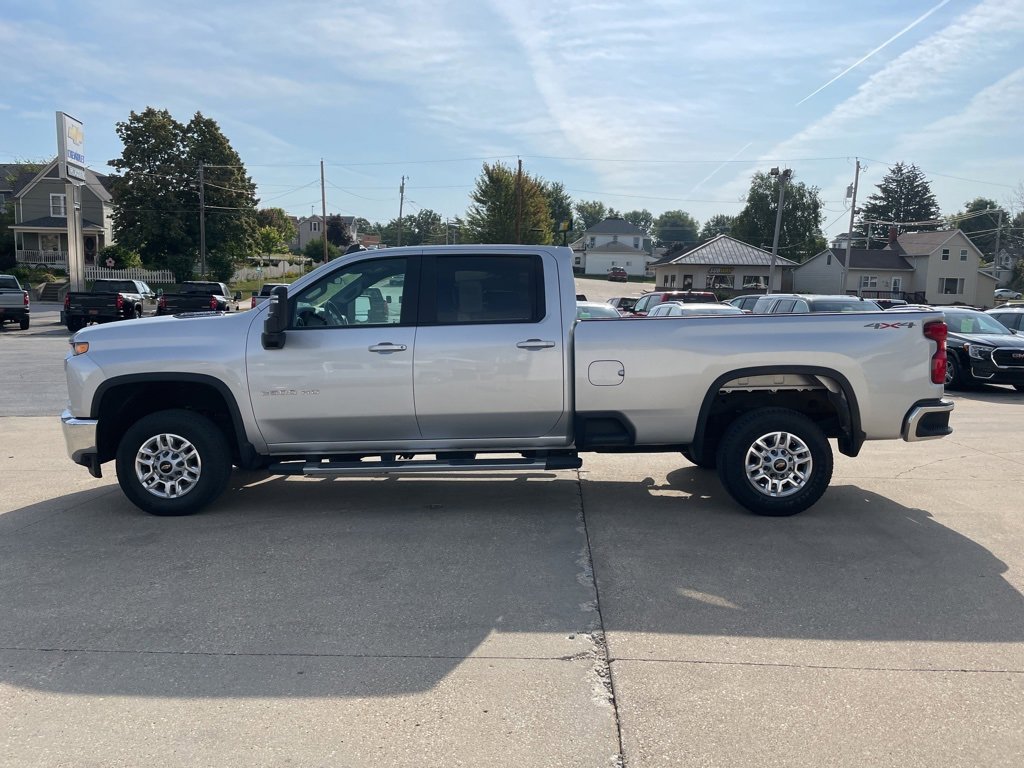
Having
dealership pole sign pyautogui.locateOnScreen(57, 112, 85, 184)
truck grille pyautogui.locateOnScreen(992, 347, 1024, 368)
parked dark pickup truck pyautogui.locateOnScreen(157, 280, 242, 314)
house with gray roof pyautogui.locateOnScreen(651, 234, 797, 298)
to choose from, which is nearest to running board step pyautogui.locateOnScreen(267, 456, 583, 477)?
truck grille pyautogui.locateOnScreen(992, 347, 1024, 368)

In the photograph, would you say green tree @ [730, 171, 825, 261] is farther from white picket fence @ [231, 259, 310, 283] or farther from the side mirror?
the side mirror

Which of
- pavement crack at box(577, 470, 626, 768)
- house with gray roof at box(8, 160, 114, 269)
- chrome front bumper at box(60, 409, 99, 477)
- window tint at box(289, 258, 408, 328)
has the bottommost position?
pavement crack at box(577, 470, 626, 768)

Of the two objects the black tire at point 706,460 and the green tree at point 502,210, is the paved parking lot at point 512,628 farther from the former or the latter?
the green tree at point 502,210

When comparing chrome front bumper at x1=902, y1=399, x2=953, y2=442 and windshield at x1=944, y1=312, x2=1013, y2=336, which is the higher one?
windshield at x1=944, y1=312, x2=1013, y2=336

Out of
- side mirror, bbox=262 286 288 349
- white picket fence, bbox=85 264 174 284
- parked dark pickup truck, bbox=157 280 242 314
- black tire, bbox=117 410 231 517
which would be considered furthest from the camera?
white picket fence, bbox=85 264 174 284

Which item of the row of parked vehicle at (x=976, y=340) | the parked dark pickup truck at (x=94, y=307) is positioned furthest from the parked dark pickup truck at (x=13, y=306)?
the row of parked vehicle at (x=976, y=340)

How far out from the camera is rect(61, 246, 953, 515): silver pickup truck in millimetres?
6164

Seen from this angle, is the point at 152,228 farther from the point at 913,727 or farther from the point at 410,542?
the point at 913,727

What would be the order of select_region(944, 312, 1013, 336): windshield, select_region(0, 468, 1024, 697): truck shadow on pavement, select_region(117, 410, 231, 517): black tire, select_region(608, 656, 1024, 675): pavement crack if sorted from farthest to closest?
1. select_region(944, 312, 1013, 336): windshield
2. select_region(117, 410, 231, 517): black tire
3. select_region(0, 468, 1024, 697): truck shadow on pavement
4. select_region(608, 656, 1024, 675): pavement crack

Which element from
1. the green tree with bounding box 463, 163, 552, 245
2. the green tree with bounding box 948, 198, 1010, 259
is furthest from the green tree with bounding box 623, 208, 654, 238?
the green tree with bounding box 463, 163, 552, 245

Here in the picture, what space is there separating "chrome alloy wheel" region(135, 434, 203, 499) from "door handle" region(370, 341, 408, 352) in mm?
1615

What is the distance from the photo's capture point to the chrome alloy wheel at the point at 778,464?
6320 millimetres

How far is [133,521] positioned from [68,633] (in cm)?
213

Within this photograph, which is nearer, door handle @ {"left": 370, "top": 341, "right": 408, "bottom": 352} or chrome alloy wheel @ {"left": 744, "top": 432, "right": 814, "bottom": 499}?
door handle @ {"left": 370, "top": 341, "right": 408, "bottom": 352}
